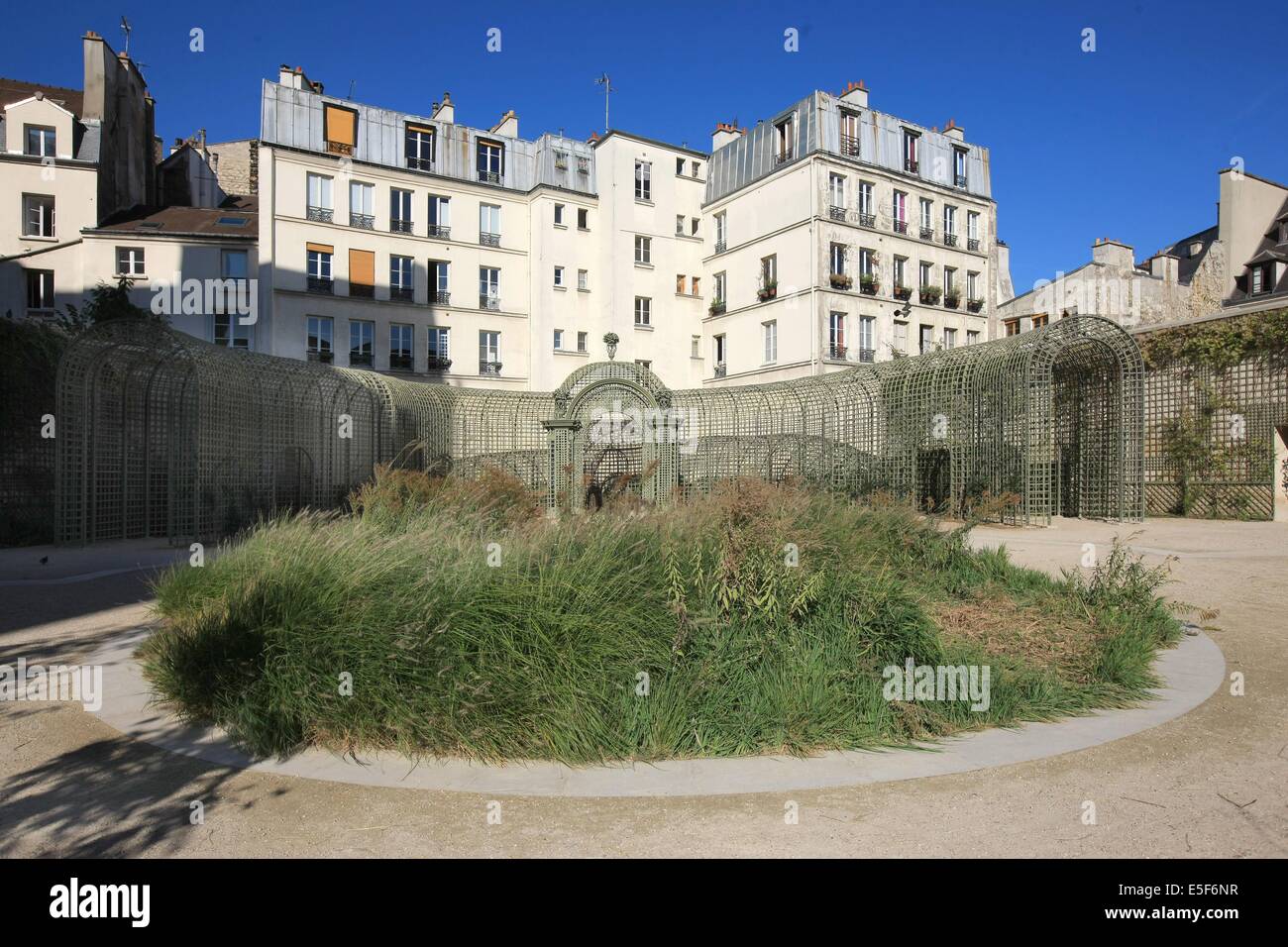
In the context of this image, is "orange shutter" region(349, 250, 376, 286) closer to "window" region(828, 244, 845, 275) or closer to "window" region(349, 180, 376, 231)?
"window" region(349, 180, 376, 231)

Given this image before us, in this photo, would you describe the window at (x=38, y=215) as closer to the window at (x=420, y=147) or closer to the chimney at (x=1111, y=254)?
the window at (x=420, y=147)

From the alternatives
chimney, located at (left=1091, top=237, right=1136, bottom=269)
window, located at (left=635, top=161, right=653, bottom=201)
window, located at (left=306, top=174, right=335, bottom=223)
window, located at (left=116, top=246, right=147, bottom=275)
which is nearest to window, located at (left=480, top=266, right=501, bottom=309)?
window, located at (left=306, top=174, right=335, bottom=223)

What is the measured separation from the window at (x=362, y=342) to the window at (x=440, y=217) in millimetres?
4829

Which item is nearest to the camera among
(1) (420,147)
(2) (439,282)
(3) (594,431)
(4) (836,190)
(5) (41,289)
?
(3) (594,431)

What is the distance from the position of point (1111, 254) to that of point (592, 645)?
138 ft

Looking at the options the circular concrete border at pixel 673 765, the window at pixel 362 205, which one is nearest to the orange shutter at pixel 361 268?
the window at pixel 362 205

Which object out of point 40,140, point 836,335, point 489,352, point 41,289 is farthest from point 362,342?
point 836,335

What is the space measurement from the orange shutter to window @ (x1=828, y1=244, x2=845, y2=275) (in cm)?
1805

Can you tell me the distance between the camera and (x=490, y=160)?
113ft

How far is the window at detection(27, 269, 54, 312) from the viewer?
1101 inches

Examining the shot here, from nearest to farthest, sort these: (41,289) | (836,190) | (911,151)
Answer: (41,289) → (836,190) → (911,151)

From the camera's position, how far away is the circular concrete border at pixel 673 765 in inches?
142

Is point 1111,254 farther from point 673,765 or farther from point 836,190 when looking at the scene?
point 673,765
